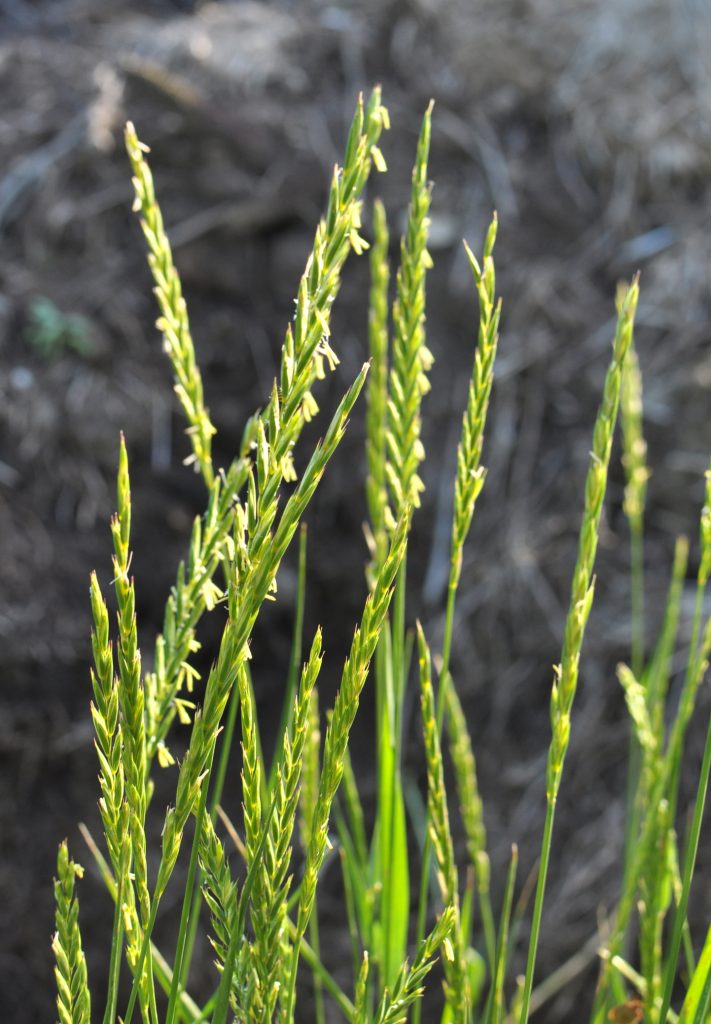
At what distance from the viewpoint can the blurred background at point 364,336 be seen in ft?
7.08

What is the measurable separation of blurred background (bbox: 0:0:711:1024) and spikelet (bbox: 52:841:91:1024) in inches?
62.0

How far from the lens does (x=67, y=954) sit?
1.87 feet

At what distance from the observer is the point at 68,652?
215cm

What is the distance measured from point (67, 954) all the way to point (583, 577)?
36 cm

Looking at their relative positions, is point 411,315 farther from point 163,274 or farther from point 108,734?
point 108,734

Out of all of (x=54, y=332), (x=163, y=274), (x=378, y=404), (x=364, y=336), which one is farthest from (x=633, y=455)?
(x=54, y=332)

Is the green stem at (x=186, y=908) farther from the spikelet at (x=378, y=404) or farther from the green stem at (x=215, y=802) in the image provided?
the spikelet at (x=378, y=404)

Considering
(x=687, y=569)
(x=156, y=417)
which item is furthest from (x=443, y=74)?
(x=687, y=569)

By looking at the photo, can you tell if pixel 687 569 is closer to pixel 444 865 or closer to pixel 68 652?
pixel 68 652

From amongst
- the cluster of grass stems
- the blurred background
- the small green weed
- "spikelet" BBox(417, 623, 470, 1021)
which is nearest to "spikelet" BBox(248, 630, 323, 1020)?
the cluster of grass stems

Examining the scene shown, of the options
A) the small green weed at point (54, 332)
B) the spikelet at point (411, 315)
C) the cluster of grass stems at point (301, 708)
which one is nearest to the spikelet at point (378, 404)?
the cluster of grass stems at point (301, 708)

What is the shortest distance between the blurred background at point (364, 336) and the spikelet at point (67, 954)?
1574mm

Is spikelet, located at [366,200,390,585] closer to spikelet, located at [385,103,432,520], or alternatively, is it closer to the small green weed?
spikelet, located at [385,103,432,520]

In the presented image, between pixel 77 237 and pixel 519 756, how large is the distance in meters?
1.54
